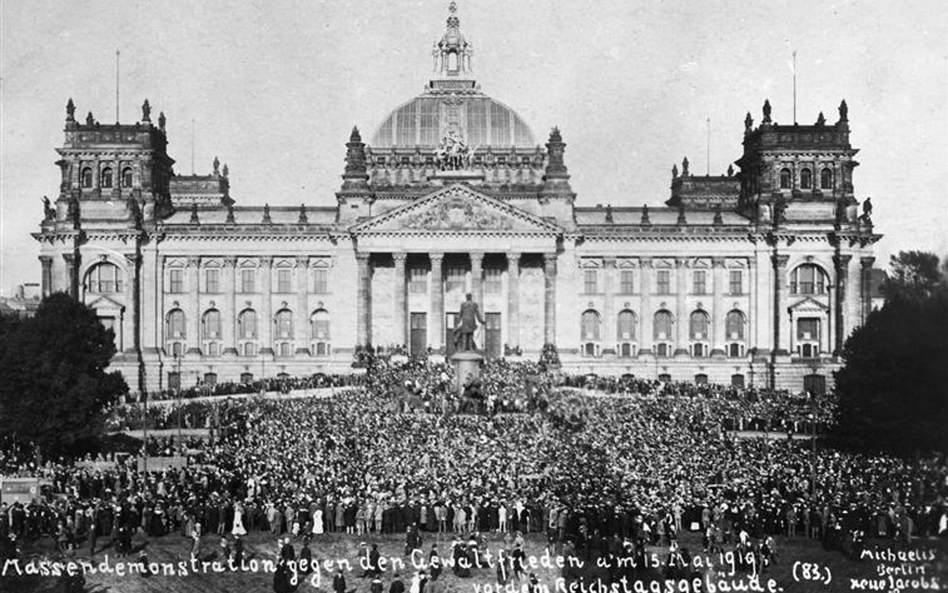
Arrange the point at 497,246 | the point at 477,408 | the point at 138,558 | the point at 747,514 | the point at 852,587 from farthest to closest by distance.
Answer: the point at 497,246 → the point at 477,408 → the point at 747,514 → the point at 138,558 → the point at 852,587

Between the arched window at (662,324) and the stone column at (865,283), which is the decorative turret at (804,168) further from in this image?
the arched window at (662,324)

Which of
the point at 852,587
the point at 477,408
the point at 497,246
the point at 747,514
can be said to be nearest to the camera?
the point at 852,587

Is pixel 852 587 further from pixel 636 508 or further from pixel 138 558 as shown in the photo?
pixel 138 558

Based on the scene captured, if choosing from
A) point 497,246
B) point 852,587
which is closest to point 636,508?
point 852,587

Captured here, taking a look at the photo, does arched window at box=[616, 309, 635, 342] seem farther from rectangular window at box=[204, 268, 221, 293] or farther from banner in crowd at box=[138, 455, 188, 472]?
banner in crowd at box=[138, 455, 188, 472]

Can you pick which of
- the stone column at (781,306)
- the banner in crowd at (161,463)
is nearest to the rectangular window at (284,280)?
the stone column at (781,306)

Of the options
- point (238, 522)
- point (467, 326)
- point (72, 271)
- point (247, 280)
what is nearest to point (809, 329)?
point (467, 326)

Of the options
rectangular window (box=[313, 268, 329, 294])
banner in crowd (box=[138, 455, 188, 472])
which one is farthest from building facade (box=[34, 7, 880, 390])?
banner in crowd (box=[138, 455, 188, 472])
